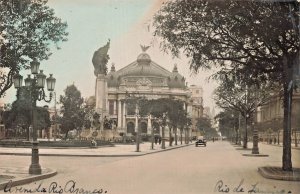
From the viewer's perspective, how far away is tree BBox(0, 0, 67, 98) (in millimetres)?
16562

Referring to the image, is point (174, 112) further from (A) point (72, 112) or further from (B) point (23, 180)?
(B) point (23, 180)

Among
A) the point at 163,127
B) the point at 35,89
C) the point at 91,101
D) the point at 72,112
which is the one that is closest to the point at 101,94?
the point at 72,112

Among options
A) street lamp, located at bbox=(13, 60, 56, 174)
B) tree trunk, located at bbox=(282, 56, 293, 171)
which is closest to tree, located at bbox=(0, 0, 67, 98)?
street lamp, located at bbox=(13, 60, 56, 174)

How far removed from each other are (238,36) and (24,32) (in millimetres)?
7124

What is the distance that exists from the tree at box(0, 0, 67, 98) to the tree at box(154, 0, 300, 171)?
3.40 meters

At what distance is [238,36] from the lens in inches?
727

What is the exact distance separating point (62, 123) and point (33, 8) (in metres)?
56.0

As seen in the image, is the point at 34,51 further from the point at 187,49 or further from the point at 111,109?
the point at 111,109

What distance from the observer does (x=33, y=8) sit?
55.5 ft

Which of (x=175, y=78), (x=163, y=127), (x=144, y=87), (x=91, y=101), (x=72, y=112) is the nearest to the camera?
(x=175, y=78)

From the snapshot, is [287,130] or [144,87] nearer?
[287,130]

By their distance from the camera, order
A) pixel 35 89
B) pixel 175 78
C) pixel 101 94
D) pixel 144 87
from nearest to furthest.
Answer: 1. pixel 35 89
2. pixel 175 78
3. pixel 101 94
4. pixel 144 87

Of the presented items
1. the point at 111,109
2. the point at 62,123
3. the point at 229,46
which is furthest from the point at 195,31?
the point at 111,109

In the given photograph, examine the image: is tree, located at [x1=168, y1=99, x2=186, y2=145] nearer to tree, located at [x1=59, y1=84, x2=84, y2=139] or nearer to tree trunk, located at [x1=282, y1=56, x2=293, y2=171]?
tree, located at [x1=59, y1=84, x2=84, y2=139]
